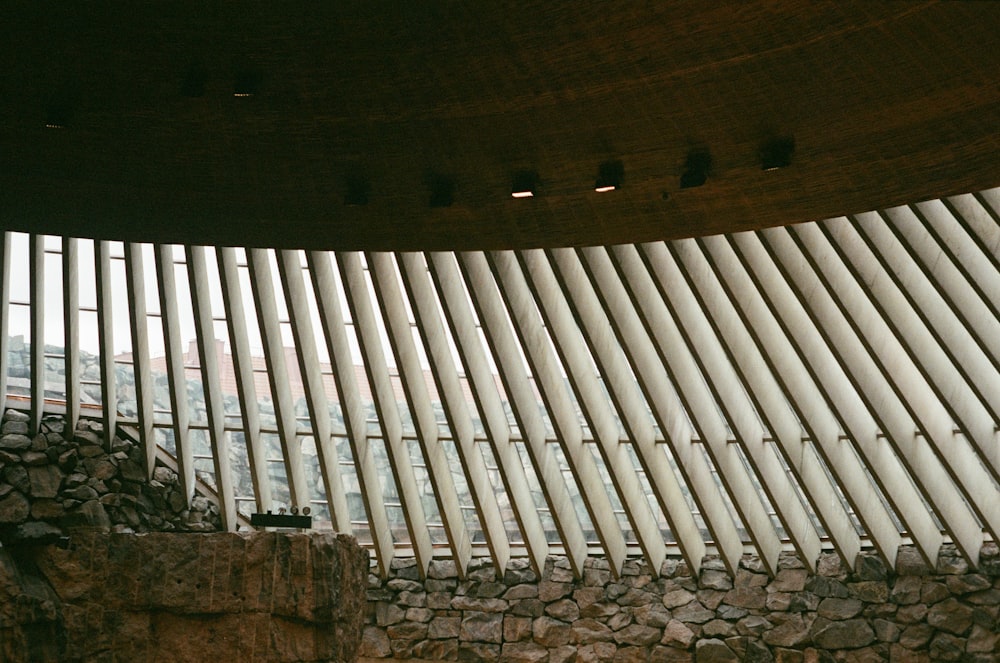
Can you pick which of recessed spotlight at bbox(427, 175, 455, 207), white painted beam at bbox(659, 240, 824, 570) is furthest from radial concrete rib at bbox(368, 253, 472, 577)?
white painted beam at bbox(659, 240, 824, 570)

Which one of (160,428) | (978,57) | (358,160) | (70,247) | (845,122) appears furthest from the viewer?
(160,428)

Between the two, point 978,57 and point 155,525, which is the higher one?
point 155,525

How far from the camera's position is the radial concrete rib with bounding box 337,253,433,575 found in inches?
371

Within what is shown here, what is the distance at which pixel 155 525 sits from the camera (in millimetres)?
12820

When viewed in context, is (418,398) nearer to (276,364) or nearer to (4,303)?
(276,364)

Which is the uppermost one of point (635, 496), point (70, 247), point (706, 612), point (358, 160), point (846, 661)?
point (70, 247)

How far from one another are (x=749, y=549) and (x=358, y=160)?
25.6 feet

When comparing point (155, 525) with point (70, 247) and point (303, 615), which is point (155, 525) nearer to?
point (70, 247)

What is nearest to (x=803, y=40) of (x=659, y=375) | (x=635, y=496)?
(x=659, y=375)

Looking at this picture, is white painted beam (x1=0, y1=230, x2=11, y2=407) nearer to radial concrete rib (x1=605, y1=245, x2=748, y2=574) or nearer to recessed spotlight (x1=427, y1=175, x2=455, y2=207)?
recessed spotlight (x1=427, y1=175, x2=455, y2=207)

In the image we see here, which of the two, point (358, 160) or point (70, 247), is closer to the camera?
point (358, 160)

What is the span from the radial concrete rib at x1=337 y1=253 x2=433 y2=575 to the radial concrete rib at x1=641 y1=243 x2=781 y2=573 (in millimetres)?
2731

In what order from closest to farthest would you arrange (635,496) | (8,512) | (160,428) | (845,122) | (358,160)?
(845,122)
(358,160)
(635,496)
(8,512)
(160,428)

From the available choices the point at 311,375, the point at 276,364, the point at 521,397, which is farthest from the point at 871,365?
the point at 276,364
